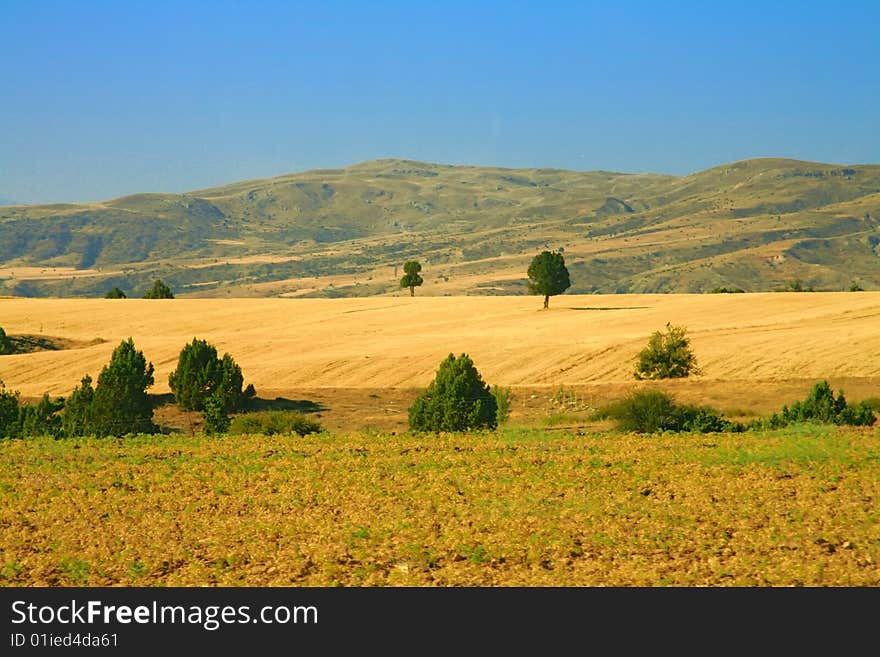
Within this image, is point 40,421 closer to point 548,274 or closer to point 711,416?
point 711,416

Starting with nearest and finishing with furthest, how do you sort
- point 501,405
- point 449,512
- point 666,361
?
point 449,512 → point 501,405 → point 666,361

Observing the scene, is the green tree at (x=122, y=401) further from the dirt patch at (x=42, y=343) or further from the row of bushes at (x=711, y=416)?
the dirt patch at (x=42, y=343)

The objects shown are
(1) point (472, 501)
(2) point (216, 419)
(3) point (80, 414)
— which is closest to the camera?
(1) point (472, 501)

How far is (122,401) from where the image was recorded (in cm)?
3616

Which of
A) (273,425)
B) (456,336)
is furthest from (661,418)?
(456,336)

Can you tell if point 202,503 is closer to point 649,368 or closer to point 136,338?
point 649,368

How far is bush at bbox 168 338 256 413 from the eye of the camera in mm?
41188

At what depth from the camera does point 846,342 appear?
52219 millimetres

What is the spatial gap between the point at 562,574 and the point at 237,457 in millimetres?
13415

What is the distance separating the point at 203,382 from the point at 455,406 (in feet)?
38.1

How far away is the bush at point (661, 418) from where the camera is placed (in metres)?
32.2

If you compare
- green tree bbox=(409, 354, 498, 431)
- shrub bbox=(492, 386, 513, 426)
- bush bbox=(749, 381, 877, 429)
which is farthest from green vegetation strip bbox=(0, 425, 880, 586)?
shrub bbox=(492, 386, 513, 426)

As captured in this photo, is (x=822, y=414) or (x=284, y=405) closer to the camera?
(x=822, y=414)

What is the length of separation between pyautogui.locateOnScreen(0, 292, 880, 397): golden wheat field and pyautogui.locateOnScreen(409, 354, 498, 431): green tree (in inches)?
492
